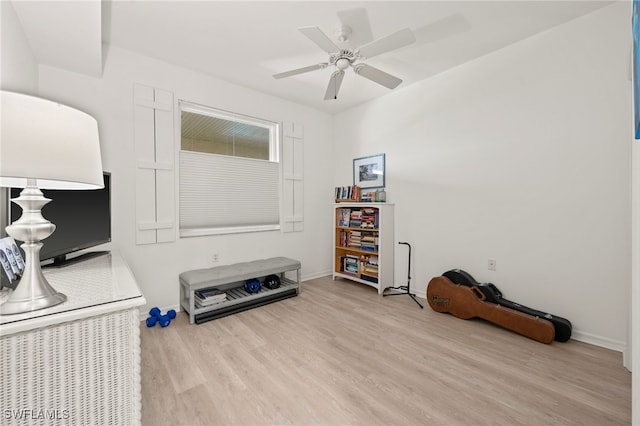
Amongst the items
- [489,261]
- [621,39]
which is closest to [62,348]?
[489,261]

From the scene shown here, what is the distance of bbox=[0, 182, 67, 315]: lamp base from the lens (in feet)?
3.01

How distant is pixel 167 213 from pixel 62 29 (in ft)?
5.38

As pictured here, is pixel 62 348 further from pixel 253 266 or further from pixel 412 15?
pixel 412 15

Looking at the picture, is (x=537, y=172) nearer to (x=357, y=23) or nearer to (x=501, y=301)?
(x=501, y=301)

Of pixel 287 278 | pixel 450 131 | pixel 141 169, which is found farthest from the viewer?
pixel 287 278

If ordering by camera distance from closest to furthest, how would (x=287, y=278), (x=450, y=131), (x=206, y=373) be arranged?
1. (x=206, y=373)
2. (x=450, y=131)
3. (x=287, y=278)

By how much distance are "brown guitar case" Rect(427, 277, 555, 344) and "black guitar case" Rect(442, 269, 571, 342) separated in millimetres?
57

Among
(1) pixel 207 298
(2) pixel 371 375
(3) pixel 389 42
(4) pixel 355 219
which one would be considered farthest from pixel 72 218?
(4) pixel 355 219

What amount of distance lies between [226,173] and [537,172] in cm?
335

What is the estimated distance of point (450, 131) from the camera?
10.1 feet

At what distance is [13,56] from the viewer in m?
1.66

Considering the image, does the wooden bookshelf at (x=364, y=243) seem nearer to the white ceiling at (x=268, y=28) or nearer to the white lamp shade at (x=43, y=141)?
the white ceiling at (x=268, y=28)

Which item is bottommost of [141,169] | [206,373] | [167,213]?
[206,373]

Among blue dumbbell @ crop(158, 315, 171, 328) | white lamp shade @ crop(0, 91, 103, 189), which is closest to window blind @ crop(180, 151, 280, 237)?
blue dumbbell @ crop(158, 315, 171, 328)
